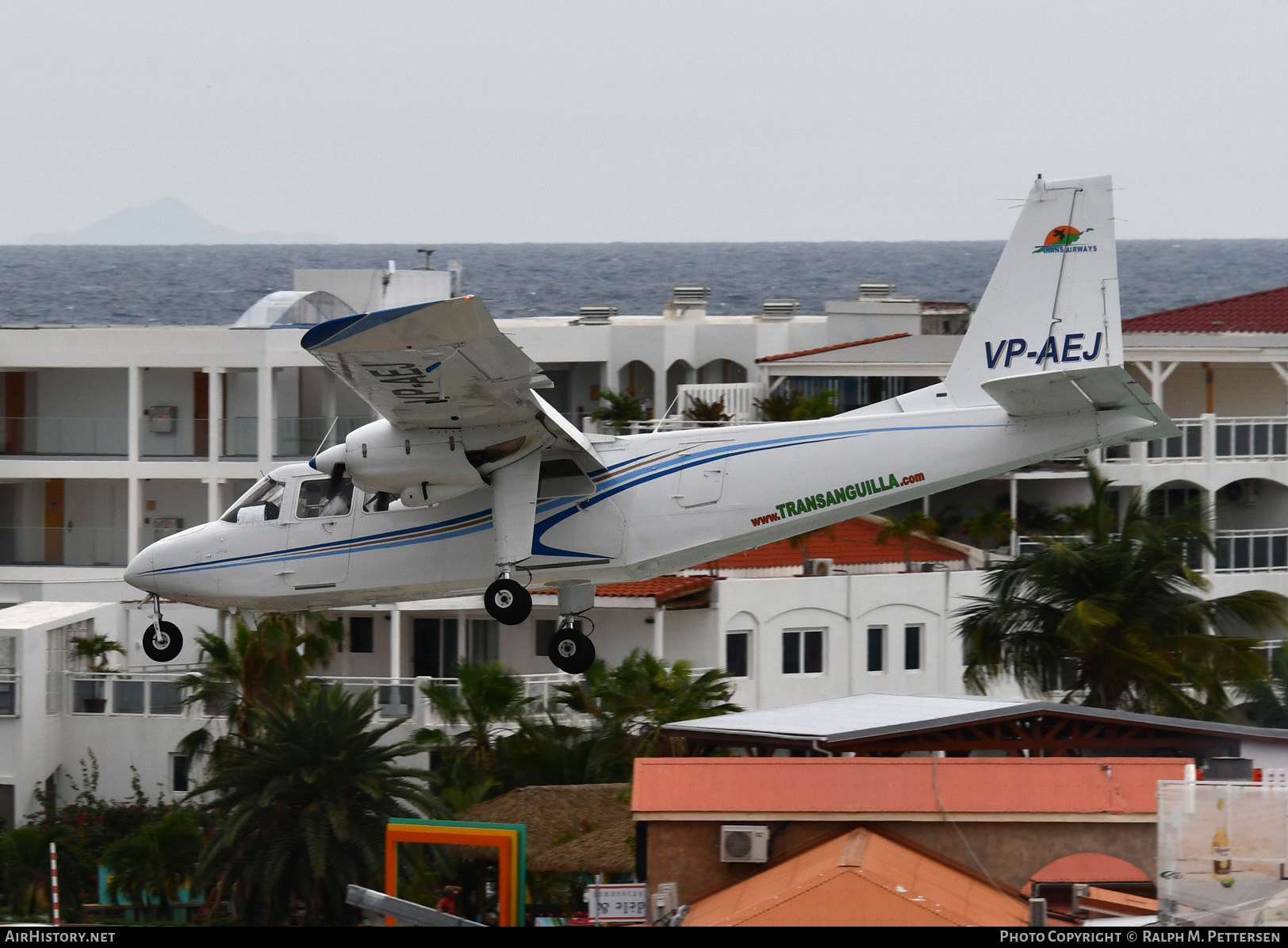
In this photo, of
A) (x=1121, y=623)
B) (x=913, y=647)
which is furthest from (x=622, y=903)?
(x=913, y=647)

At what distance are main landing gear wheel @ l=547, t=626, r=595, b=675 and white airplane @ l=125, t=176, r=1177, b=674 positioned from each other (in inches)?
28.0

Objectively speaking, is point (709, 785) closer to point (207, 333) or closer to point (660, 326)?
point (207, 333)

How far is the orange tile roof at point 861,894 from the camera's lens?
18.8m

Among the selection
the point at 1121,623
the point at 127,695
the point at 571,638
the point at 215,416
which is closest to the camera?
the point at 571,638

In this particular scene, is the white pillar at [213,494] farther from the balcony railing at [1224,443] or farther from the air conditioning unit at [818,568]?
the balcony railing at [1224,443]

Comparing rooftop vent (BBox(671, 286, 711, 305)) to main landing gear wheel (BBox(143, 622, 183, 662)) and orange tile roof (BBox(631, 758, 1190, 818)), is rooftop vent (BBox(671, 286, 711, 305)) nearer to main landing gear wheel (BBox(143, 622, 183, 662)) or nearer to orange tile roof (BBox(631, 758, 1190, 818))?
orange tile roof (BBox(631, 758, 1190, 818))

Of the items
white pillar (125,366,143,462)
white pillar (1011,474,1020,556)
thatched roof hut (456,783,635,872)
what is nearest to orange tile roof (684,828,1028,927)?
thatched roof hut (456,783,635,872)

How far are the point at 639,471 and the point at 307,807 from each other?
11.1 metres

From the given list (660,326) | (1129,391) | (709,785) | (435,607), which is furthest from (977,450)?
(660,326)

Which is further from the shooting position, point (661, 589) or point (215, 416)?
point (215, 416)

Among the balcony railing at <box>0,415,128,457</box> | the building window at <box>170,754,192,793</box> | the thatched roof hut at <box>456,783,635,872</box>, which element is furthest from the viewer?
the balcony railing at <box>0,415,128,457</box>

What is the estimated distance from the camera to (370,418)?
129 feet

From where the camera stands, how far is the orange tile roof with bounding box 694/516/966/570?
36.0 meters

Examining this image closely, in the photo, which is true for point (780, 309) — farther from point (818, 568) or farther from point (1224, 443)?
point (818, 568)
